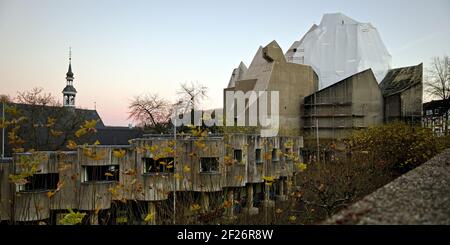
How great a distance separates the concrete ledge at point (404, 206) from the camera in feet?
6.13

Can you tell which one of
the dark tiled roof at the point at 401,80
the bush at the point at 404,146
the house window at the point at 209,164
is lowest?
the house window at the point at 209,164

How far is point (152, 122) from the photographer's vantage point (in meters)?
26.2

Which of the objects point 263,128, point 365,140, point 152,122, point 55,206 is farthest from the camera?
point 152,122

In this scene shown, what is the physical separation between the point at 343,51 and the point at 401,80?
485cm

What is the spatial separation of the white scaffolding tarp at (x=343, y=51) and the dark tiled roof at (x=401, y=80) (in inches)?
56.9

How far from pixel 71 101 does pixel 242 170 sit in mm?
22365

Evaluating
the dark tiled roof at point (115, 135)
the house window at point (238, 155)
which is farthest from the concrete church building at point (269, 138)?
the dark tiled roof at point (115, 135)

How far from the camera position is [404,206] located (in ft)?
6.82

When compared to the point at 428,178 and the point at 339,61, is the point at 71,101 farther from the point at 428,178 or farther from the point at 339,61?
the point at 428,178

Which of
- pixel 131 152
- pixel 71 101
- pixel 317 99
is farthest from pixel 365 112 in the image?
pixel 71 101

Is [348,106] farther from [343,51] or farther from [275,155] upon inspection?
[275,155]

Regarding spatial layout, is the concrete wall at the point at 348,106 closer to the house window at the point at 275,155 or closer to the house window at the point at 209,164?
the house window at the point at 275,155

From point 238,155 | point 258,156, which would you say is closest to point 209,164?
point 238,155

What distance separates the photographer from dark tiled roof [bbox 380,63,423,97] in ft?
66.8
